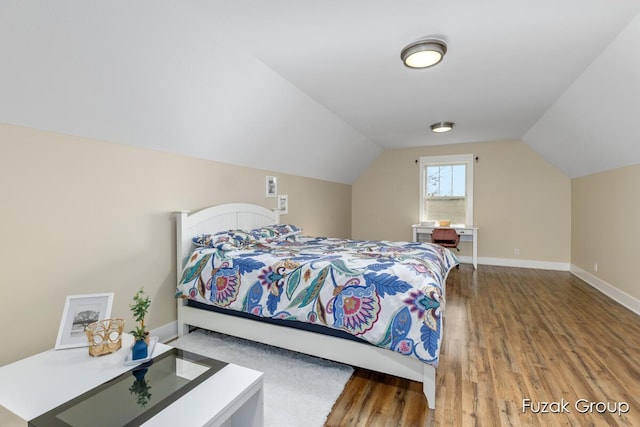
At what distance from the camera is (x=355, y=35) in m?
2.22

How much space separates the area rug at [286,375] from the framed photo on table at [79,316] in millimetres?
915

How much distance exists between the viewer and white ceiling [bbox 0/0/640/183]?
1.73m

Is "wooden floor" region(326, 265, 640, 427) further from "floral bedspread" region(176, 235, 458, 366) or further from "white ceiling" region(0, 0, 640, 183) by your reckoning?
"white ceiling" region(0, 0, 640, 183)

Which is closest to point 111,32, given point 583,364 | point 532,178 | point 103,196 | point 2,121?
point 2,121

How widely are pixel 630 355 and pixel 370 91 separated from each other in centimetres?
316

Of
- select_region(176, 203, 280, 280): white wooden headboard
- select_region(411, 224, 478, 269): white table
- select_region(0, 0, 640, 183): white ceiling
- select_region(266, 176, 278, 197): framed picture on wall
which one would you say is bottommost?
select_region(411, 224, 478, 269): white table

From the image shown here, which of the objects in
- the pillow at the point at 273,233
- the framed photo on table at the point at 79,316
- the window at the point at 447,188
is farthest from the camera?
the window at the point at 447,188

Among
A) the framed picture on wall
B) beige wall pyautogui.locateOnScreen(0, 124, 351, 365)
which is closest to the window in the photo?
the framed picture on wall

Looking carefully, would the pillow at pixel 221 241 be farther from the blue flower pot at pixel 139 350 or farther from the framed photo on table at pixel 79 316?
the blue flower pot at pixel 139 350

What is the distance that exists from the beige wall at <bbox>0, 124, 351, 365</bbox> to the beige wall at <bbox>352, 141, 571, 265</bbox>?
169 inches

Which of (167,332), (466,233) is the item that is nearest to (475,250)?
(466,233)

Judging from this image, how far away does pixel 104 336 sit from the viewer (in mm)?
1535

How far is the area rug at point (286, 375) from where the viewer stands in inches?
65.7

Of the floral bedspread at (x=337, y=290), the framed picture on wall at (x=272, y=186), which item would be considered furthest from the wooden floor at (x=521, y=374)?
the framed picture on wall at (x=272, y=186)
